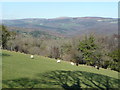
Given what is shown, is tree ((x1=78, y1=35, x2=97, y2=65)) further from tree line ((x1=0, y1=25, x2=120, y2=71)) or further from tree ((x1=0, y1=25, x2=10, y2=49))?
tree ((x1=0, y1=25, x2=10, y2=49))

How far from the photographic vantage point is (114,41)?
5444 cm

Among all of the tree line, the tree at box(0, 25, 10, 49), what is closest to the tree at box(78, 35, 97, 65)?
the tree line

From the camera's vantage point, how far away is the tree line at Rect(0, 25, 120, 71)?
41562 millimetres

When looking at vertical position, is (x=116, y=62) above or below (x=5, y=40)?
below

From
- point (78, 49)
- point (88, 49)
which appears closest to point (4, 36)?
point (78, 49)

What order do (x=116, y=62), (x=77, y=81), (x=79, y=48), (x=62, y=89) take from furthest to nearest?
(x=79, y=48)
(x=116, y=62)
(x=77, y=81)
(x=62, y=89)

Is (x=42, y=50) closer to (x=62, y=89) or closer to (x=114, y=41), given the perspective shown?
(x=114, y=41)

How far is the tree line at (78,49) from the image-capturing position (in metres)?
41.6

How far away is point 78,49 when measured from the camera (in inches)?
1806

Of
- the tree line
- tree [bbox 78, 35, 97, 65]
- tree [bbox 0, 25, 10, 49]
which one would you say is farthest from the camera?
tree [bbox 0, 25, 10, 49]

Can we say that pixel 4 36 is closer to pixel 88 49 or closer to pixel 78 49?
pixel 78 49

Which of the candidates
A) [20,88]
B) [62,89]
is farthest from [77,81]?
[20,88]

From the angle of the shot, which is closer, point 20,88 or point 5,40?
point 20,88

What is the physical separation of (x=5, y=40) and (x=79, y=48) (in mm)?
18183
